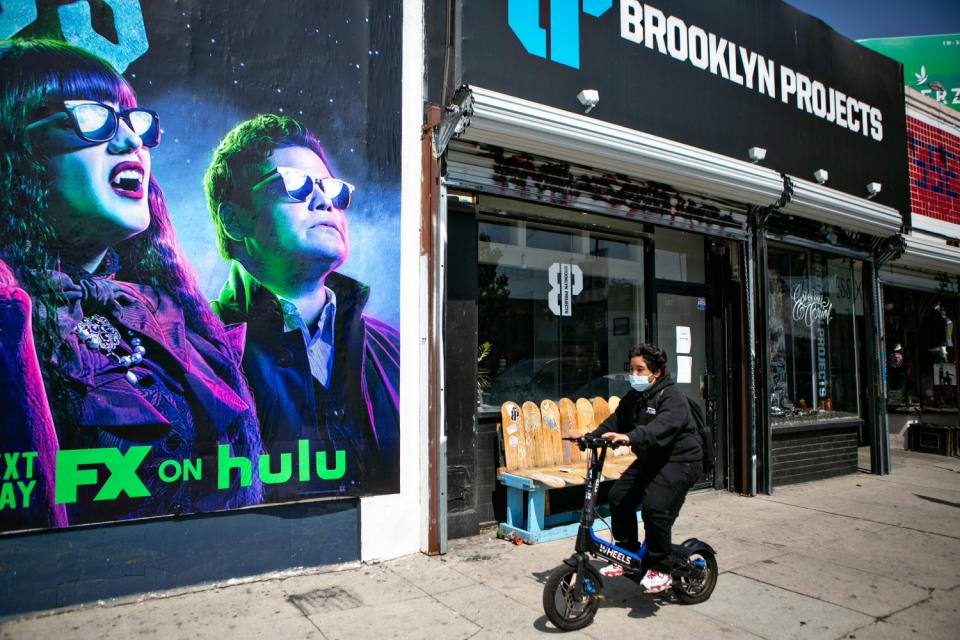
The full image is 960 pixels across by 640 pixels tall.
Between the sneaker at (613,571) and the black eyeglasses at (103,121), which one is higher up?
the black eyeglasses at (103,121)

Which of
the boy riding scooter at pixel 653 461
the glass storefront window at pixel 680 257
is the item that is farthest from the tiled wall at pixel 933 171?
the boy riding scooter at pixel 653 461

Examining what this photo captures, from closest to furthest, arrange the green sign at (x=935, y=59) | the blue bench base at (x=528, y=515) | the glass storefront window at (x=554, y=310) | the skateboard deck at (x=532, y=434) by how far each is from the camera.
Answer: the blue bench base at (x=528, y=515), the skateboard deck at (x=532, y=434), the glass storefront window at (x=554, y=310), the green sign at (x=935, y=59)

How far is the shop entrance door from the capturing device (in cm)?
810

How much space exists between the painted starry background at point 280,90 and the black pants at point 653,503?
7.38 ft

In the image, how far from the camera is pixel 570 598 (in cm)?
390

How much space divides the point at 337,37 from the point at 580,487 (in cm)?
452

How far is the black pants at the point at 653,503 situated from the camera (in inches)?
162

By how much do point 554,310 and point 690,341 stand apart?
2339mm

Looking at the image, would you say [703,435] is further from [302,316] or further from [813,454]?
[813,454]

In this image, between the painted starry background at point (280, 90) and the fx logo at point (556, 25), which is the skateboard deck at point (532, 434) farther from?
the fx logo at point (556, 25)

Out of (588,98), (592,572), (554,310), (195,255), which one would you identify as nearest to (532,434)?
(554,310)

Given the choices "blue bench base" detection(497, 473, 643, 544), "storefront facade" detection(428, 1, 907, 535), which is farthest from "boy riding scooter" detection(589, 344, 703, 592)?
"storefront facade" detection(428, 1, 907, 535)

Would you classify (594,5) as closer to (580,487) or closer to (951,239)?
(580,487)

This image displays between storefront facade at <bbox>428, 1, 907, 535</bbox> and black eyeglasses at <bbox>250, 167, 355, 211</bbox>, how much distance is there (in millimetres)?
847
